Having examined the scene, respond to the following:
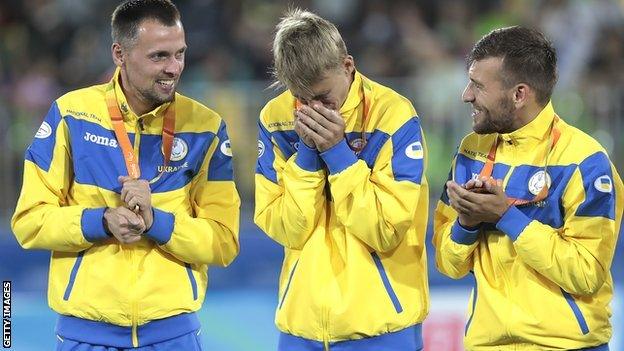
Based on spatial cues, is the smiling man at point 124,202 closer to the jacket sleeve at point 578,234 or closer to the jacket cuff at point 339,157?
the jacket cuff at point 339,157

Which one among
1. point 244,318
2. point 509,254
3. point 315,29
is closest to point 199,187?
point 315,29

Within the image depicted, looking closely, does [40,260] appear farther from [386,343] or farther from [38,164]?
[386,343]

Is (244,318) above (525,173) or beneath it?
beneath

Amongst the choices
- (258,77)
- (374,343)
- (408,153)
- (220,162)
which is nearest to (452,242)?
(408,153)

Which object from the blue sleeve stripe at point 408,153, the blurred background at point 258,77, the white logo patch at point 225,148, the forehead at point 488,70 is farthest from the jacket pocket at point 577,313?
the blurred background at point 258,77

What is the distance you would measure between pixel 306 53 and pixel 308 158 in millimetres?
388

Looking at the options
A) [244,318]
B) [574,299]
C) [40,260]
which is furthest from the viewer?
[40,260]

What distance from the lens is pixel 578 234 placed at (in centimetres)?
450

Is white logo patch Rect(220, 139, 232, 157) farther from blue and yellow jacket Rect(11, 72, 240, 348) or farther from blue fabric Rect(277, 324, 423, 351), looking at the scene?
blue fabric Rect(277, 324, 423, 351)

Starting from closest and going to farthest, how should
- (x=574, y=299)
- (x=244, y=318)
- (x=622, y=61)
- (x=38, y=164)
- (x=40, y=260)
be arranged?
(x=574, y=299) < (x=38, y=164) < (x=244, y=318) < (x=40, y=260) < (x=622, y=61)

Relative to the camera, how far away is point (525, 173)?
15.1ft

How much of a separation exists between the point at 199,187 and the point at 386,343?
1.00 metres

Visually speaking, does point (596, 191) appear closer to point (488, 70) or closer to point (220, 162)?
point (488, 70)

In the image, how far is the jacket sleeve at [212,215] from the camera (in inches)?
190
